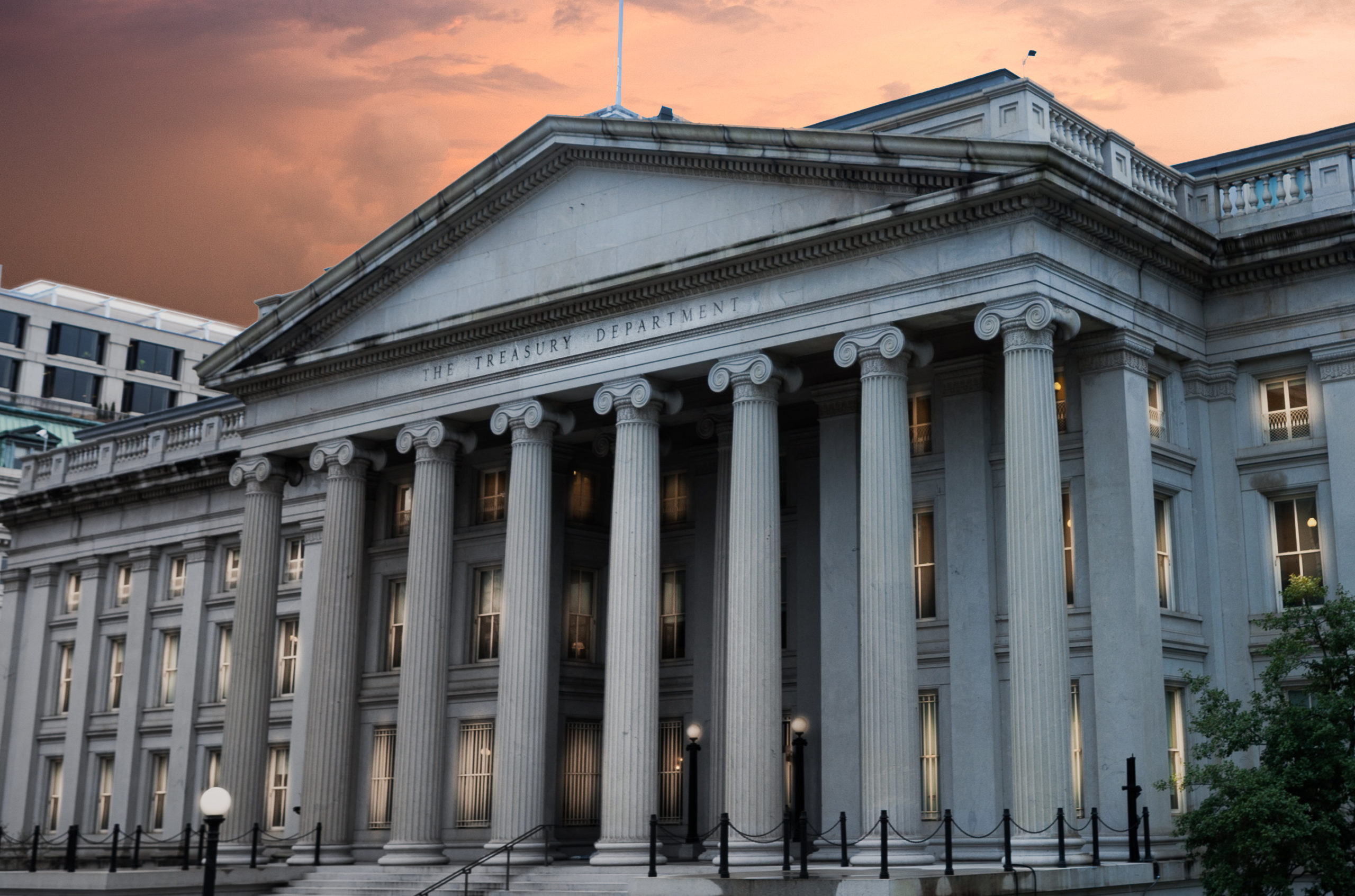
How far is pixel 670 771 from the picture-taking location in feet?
123

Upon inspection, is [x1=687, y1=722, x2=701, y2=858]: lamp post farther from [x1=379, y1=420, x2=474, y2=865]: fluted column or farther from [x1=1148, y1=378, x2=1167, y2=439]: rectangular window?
[x1=1148, y1=378, x2=1167, y2=439]: rectangular window

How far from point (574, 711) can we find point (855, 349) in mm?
14021

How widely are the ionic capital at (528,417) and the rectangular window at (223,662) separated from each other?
1692 cm

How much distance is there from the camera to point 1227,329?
3144 cm

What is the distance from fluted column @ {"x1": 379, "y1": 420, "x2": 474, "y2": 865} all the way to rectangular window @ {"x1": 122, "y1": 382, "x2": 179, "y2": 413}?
61438 mm

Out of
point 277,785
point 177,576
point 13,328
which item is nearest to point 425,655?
point 277,785

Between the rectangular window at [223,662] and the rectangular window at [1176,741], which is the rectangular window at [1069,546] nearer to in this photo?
the rectangular window at [1176,741]

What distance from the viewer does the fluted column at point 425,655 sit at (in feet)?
113

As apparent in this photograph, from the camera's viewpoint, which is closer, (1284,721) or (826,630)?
(1284,721)

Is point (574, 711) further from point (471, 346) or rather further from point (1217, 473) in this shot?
point (1217, 473)

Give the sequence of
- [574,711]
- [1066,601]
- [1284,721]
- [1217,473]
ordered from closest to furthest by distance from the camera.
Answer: [1284,721] → [1066,601] → [1217,473] → [574,711]

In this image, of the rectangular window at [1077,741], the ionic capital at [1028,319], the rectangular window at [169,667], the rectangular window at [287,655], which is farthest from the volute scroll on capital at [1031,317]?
the rectangular window at [169,667]

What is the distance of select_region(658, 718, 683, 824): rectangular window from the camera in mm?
36875

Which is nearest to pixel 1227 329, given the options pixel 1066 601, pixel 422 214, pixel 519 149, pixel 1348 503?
pixel 1348 503
